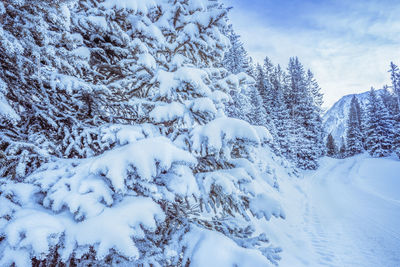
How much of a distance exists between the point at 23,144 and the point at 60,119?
1.01 m

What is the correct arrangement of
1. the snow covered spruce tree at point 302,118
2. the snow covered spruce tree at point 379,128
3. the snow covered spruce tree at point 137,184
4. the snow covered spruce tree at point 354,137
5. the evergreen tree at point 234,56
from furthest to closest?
the snow covered spruce tree at point 354,137 → the snow covered spruce tree at point 379,128 → the snow covered spruce tree at point 302,118 → the evergreen tree at point 234,56 → the snow covered spruce tree at point 137,184

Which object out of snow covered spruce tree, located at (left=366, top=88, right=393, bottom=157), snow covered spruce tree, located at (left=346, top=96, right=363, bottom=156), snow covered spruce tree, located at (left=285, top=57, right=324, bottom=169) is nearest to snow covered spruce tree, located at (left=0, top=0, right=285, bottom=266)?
snow covered spruce tree, located at (left=285, top=57, right=324, bottom=169)

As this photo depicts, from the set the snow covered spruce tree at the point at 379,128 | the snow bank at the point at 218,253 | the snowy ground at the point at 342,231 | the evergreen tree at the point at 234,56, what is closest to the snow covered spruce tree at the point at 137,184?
the snow bank at the point at 218,253

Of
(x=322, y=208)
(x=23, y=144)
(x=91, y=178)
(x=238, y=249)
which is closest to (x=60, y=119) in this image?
(x=23, y=144)

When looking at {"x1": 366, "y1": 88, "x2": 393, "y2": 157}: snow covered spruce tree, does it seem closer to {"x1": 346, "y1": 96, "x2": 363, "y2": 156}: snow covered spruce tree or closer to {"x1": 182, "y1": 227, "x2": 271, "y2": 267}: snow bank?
{"x1": 346, "y1": 96, "x2": 363, "y2": 156}: snow covered spruce tree

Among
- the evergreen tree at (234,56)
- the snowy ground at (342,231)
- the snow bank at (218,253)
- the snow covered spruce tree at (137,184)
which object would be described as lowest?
the snowy ground at (342,231)

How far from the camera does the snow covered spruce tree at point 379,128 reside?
34.9 metres

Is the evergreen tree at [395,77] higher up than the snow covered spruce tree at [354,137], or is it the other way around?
the evergreen tree at [395,77]

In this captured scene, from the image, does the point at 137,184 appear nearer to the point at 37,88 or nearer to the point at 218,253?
the point at 218,253

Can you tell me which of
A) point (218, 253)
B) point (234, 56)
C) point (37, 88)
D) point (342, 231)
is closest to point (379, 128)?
point (234, 56)

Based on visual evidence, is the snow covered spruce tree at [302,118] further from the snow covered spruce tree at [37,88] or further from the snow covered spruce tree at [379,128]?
the snow covered spruce tree at [37,88]

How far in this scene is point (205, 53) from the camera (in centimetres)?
451

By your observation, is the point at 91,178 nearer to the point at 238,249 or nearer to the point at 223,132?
the point at 223,132

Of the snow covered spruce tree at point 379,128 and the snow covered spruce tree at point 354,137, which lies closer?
the snow covered spruce tree at point 379,128
